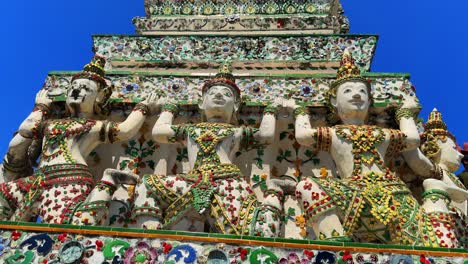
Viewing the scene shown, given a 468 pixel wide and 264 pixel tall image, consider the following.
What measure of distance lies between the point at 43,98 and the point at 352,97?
Answer: 3.67m

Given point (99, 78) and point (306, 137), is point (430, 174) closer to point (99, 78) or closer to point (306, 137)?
point (306, 137)

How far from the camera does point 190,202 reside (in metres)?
5.79

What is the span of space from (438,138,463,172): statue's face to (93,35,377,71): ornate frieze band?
6.50 ft

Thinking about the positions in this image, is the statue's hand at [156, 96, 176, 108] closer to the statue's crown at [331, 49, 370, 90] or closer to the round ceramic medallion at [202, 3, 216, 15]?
the statue's crown at [331, 49, 370, 90]

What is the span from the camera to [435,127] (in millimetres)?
7449

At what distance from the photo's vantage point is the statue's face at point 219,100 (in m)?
6.80

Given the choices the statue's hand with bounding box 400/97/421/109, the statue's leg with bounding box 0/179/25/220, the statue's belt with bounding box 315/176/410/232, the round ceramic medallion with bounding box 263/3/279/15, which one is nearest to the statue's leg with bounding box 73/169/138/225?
the statue's leg with bounding box 0/179/25/220

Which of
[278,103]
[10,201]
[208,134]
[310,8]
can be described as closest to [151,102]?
[208,134]

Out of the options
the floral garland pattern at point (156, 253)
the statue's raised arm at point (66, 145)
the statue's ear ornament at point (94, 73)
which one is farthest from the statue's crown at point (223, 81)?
the floral garland pattern at point (156, 253)

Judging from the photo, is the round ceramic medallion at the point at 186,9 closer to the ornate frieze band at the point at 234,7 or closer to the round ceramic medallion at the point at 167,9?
the ornate frieze band at the point at 234,7

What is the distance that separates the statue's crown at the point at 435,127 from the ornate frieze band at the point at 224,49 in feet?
4.99

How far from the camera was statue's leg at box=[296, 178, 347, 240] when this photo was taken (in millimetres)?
5453

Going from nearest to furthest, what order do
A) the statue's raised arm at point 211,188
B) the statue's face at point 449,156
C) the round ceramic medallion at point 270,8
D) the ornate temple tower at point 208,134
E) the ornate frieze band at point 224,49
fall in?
the ornate temple tower at point 208,134, the statue's raised arm at point 211,188, the statue's face at point 449,156, the ornate frieze band at point 224,49, the round ceramic medallion at point 270,8

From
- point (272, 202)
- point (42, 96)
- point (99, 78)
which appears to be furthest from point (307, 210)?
point (42, 96)
